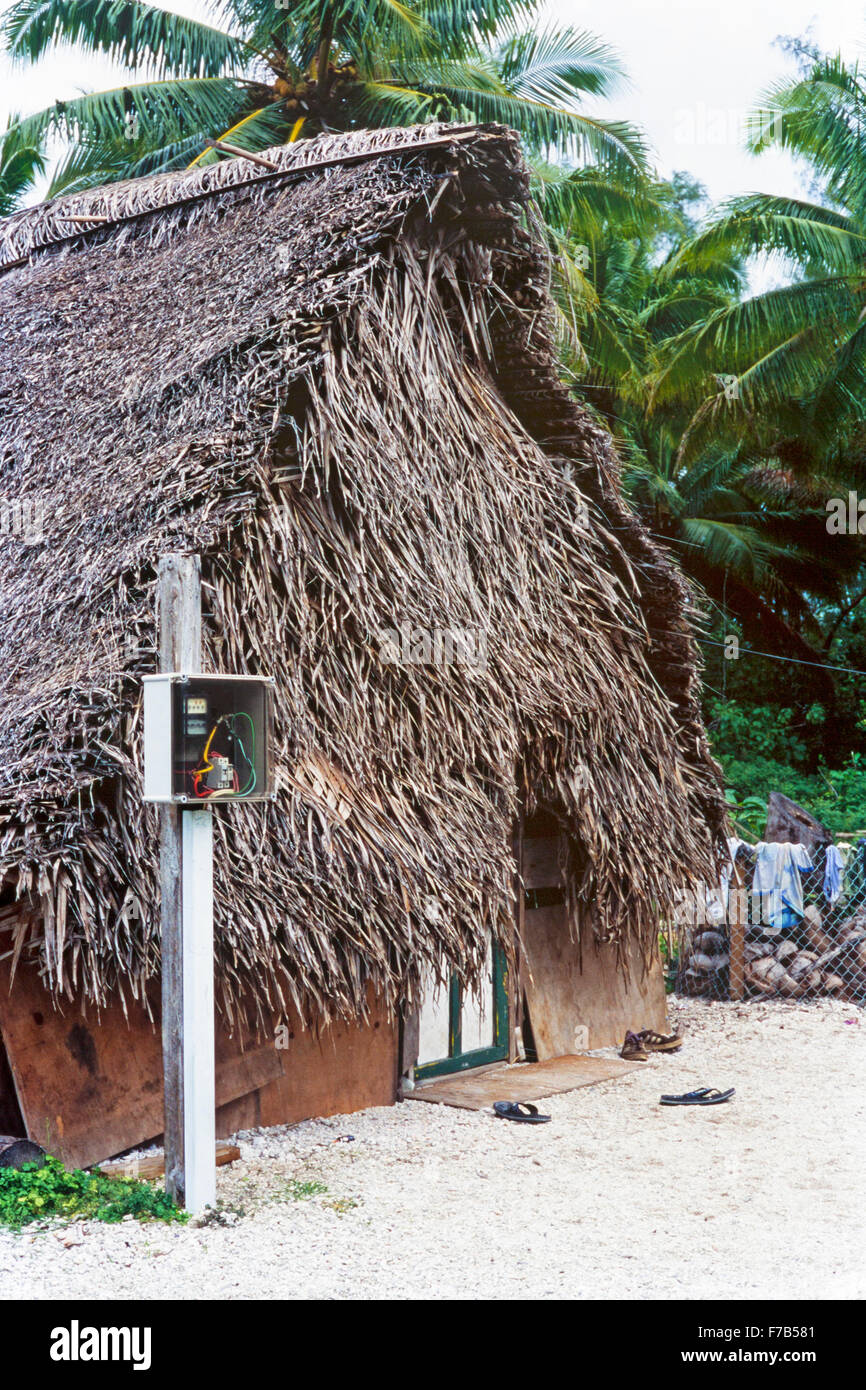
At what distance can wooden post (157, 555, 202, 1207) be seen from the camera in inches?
205

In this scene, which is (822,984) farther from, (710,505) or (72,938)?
(710,505)

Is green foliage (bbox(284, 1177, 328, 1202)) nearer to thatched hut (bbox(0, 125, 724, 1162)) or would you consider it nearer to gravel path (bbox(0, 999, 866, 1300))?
gravel path (bbox(0, 999, 866, 1300))

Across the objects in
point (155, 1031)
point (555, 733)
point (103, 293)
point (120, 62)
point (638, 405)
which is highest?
point (120, 62)

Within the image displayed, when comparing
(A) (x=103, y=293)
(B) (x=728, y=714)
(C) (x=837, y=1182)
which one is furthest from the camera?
(B) (x=728, y=714)

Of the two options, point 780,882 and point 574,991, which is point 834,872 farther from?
point 574,991

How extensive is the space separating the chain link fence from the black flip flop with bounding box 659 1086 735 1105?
2883 mm

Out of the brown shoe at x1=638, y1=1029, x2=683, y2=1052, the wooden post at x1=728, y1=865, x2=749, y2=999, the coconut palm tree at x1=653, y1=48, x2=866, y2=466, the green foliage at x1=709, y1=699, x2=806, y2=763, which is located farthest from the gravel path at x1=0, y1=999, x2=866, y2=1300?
the green foliage at x1=709, y1=699, x2=806, y2=763

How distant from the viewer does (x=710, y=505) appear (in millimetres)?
22516

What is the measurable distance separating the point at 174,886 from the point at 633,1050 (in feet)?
15.3

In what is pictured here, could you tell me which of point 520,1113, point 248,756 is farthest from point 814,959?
point 248,756

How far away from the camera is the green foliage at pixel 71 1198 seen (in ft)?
16.8

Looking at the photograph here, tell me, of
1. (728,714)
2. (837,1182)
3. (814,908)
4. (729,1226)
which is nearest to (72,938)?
(729,1226)

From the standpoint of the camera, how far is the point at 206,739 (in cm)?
516

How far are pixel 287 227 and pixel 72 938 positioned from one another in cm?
493
